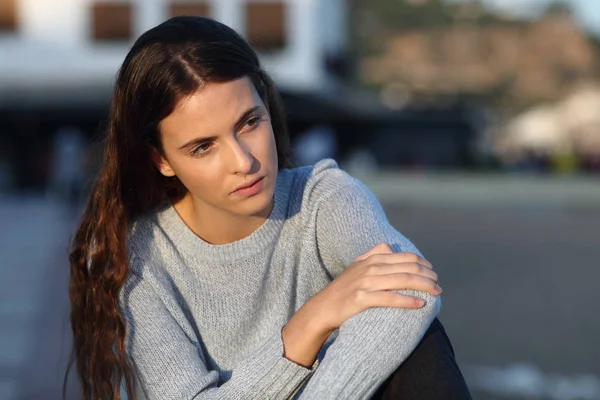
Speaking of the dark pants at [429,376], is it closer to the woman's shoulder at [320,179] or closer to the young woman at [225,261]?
the young woman at [225,261]

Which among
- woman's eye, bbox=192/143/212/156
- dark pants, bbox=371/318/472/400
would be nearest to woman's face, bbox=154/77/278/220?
woman's eye, bbox=192/143/212/156

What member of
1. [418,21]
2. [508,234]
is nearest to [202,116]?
[508,234]

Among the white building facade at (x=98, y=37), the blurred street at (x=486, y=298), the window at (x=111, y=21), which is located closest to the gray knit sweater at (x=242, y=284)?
the blurred street at (x=486, y=298)

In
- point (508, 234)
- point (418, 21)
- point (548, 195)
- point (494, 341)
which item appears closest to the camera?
point (494, 341)

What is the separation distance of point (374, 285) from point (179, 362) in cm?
49

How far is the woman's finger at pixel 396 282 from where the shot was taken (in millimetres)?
1920

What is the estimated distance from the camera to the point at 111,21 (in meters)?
27.8

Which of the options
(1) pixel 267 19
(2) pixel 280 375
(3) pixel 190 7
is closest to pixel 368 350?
(2) pixel 280 375

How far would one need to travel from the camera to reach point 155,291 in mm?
2164

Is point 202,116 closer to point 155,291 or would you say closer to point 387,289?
point 155,291

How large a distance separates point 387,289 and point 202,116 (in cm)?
56

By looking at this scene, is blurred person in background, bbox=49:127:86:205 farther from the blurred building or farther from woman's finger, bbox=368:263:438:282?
woman's finger, bbox=368:263:438:282

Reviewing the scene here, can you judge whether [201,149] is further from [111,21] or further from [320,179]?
[111,21]

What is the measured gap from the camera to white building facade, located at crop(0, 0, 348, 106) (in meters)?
27.5
